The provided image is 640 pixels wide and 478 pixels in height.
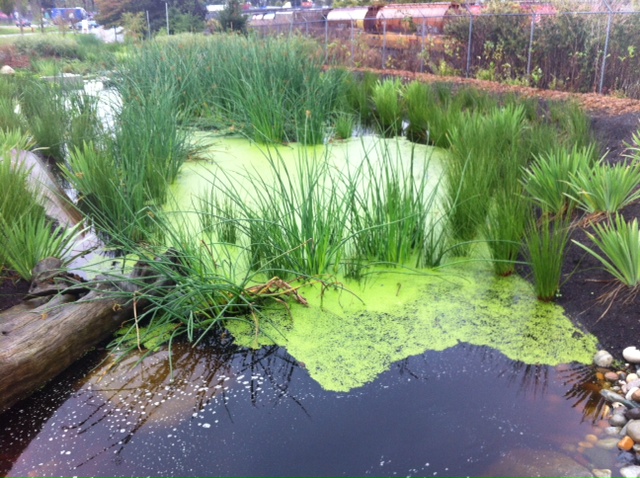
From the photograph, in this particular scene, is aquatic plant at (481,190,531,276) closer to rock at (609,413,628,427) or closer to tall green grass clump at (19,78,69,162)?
rock at (609,413,628,427)

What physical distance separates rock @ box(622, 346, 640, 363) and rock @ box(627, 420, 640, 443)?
1.25 feet

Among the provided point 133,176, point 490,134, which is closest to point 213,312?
point 133,176

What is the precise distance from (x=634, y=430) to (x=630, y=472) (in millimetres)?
164

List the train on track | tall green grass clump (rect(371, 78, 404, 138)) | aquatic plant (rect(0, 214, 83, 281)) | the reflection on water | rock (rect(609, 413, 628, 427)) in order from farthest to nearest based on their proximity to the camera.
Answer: the train on track < tall green grass clump (rect(371, 78, 404, 138)) < aquatic plant (rect(0, 214, 83, 281)) < rock (rect(609, 413, 628, 427)) < the reflection on water

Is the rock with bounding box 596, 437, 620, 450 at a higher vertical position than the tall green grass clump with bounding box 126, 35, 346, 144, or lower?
lower

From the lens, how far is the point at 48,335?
7.43 ft

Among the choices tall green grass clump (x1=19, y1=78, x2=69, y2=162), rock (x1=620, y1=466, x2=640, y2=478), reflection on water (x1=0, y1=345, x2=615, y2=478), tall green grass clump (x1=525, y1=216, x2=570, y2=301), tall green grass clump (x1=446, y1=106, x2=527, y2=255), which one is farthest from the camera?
tall green grass clump (x1=19, y1=78, x2=69, y2=162)

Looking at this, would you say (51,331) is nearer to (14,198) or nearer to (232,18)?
(14,198)

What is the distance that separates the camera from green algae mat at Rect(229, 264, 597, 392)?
2383mm

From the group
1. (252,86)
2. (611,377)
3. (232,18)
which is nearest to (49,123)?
(252,86)

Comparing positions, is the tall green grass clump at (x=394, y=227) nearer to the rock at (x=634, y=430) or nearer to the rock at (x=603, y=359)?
the rock at (x=603, y=359)

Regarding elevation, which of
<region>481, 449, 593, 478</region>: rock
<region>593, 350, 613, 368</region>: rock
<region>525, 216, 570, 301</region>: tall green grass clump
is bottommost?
<region>481, 449, 593, 478</region>: rock

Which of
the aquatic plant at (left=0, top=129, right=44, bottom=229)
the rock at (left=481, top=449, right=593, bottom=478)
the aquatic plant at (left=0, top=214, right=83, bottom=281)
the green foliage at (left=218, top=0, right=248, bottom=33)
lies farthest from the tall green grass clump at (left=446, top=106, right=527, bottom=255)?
the green foliage at (left=218, top=0, right=248, bottom=33)

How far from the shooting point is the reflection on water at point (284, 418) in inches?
74.0
